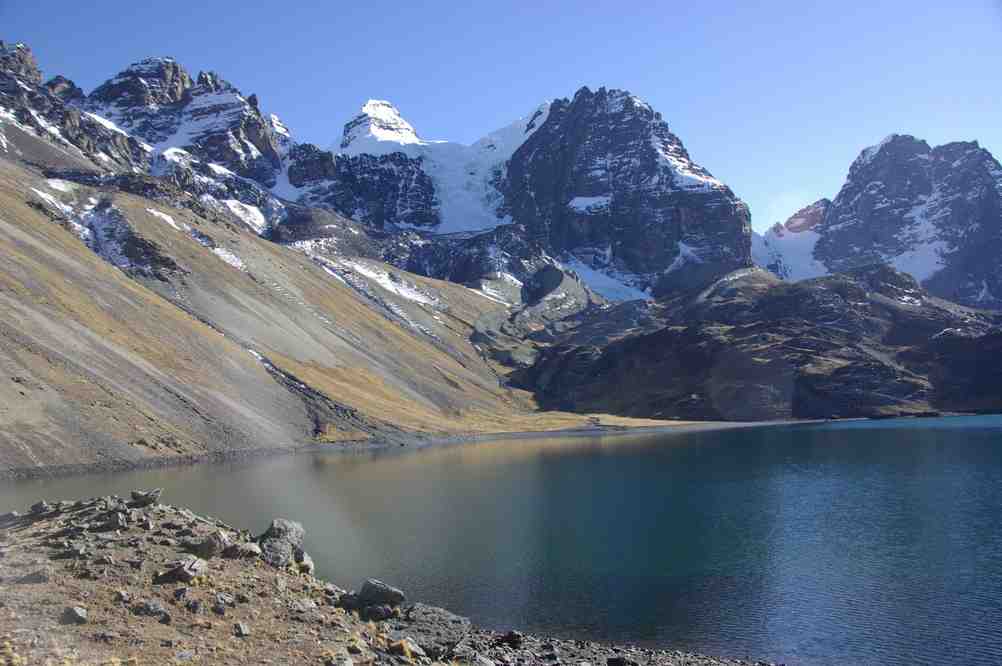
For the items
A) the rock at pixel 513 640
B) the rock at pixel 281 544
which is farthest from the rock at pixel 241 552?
the rock at pixel 513 640

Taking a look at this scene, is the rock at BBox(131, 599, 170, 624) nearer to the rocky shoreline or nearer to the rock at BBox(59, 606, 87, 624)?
the rocky shoreline

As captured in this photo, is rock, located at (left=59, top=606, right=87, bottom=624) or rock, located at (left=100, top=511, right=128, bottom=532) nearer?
rock, located at (left=59, top=606, right=87, bottom=624)

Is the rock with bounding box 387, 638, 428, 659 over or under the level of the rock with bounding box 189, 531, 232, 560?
under

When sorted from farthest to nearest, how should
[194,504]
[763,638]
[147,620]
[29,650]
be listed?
[194,504], [763,638], [147,620], [29,650]

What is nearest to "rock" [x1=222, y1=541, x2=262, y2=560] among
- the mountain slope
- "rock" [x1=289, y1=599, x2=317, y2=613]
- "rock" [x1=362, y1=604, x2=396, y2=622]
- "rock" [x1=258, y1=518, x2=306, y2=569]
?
"rock" [x1=258, y1=518, x2=306, y2=569]

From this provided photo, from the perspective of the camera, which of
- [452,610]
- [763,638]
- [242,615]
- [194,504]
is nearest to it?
[242,615]

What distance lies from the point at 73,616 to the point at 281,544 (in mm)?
14217

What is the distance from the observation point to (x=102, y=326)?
134500 millimetres

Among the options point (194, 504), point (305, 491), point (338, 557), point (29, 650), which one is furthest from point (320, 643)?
point (305, 491)

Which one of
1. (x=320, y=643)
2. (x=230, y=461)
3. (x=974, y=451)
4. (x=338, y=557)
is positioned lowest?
(x=230, y=461)

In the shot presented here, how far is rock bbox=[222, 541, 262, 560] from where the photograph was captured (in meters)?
37.2

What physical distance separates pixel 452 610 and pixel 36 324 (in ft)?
328

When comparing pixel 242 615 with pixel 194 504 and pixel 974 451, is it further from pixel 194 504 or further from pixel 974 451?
pixel 974 451

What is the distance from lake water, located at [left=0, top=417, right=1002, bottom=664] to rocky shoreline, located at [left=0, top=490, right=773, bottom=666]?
624 cm
